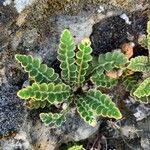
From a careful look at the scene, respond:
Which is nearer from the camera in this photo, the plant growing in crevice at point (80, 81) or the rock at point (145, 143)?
the plant growing in crevice at point (80, 81)

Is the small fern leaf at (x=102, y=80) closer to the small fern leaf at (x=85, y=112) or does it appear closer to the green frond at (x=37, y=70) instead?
the small fern leaf at (x=85, y=112)


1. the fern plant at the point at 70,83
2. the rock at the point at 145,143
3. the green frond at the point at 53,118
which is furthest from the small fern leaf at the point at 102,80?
the rock at the point at 145,143

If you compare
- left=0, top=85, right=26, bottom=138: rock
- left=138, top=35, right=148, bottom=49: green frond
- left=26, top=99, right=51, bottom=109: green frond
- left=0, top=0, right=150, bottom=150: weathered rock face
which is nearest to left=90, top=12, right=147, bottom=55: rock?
left=0, top=0, right=150, bottom=150: weathered rock face

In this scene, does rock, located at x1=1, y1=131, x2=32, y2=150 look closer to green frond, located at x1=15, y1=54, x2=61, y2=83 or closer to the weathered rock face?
the weathered rock face

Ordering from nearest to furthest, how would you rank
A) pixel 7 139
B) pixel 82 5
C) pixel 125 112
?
pixel 7 139 → pixel 82 5 → pixel 125 112

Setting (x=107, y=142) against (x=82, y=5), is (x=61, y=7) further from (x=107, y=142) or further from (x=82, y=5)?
(x=107, y=142)

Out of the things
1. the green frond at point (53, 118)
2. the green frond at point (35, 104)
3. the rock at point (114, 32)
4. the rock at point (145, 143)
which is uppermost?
the rock at point (114, 32)

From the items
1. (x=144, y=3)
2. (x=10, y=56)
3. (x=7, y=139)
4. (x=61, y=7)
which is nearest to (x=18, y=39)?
(x=10, y=56)

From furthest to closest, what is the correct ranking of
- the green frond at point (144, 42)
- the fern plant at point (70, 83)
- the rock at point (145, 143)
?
the rock at point (145, 143) → the green frond at point (144, 42) → the fern plant at point (70, 83)
